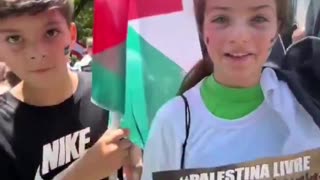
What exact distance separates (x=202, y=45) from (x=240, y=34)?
70 mm

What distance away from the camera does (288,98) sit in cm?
118

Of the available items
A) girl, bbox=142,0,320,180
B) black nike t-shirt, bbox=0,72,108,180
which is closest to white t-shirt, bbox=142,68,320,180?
girl, bbox=142,0,320,180

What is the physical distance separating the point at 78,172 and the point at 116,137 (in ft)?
0.36

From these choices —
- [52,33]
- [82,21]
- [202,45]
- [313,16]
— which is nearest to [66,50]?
[52,33]

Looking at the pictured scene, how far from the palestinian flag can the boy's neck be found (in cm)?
18

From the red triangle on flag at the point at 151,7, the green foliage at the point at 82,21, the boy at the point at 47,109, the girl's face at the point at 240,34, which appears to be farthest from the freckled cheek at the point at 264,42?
the green foliage at the point at 82,21

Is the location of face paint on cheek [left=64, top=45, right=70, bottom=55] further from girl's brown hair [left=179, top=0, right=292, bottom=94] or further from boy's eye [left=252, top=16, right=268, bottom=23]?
boy's eye [left=252, top=16, right=268, bottom=23]

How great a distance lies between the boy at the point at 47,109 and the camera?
1.32m

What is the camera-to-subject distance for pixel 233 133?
116 cm

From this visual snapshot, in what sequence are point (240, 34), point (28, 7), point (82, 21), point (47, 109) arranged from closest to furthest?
point (240, 34)
point (28, 7)
point (47, 109)
point (82, 21)

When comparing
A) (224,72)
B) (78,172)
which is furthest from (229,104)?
(78,172)

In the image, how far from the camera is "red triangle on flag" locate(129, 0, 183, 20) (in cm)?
118

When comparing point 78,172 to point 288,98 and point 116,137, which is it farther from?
point 288,98

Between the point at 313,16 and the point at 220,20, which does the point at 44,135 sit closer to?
the point at 220,20
